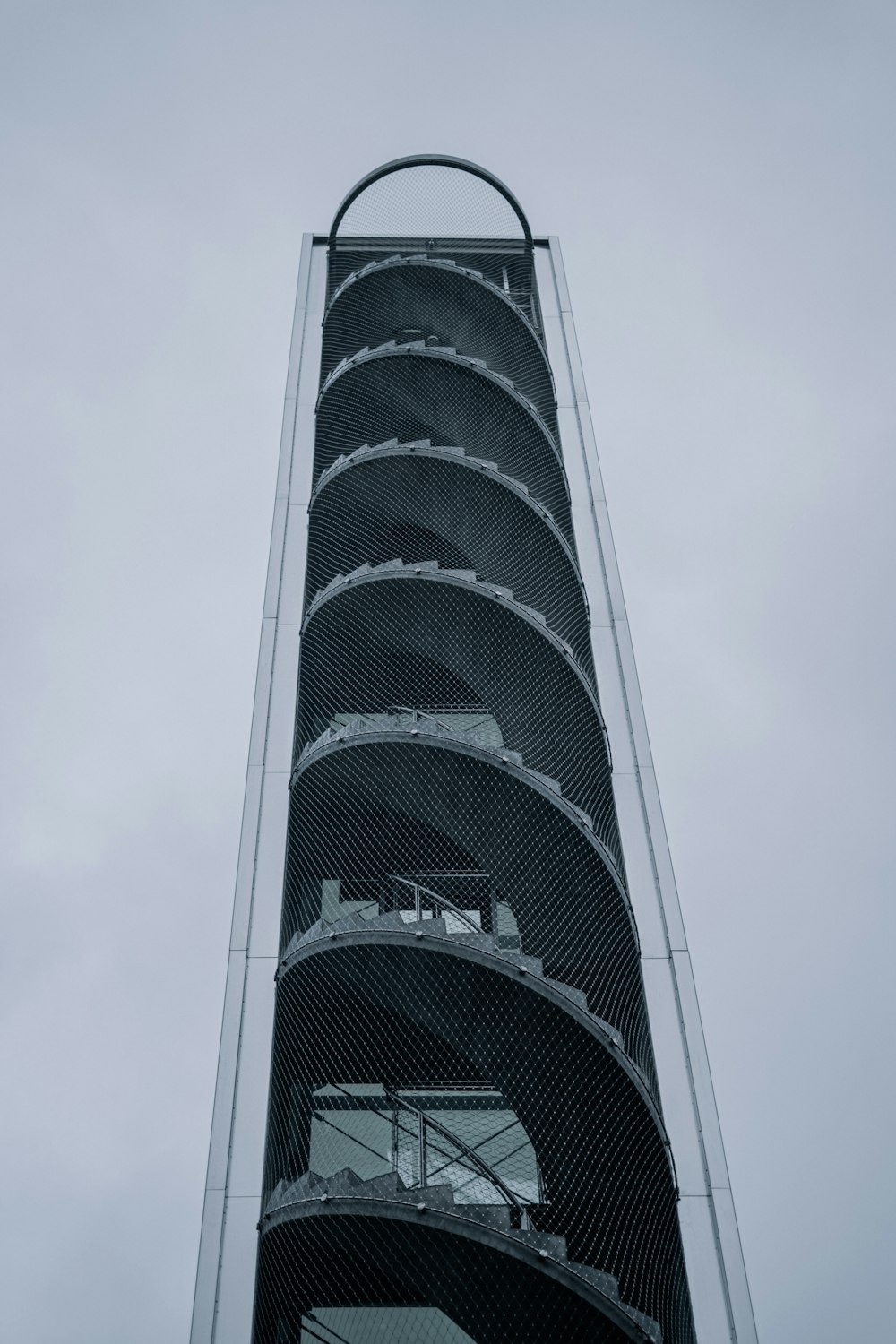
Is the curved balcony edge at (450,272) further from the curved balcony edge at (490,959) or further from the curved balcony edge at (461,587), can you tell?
the curved balcony edge at (490,959)

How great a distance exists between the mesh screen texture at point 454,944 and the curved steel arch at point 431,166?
3008 mm

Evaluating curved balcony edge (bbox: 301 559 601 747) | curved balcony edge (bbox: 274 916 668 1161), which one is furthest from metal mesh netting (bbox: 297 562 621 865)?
curved balcony edge (bbox: 274 916 668 1161)

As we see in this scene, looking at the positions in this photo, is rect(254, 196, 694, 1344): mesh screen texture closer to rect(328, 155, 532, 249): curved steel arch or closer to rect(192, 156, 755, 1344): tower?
rect(192, 156, 755, 1344): tower

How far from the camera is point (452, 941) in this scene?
955cm

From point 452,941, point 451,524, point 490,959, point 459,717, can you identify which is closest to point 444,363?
point 451,524

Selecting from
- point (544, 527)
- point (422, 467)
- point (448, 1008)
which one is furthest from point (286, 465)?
point (448, 1008)

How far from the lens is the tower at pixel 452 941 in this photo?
8.79 m

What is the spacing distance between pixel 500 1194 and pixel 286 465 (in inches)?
340

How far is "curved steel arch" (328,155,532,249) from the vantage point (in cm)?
1623

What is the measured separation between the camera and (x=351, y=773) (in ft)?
35.9

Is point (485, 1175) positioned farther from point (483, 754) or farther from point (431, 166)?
point (431, 166)

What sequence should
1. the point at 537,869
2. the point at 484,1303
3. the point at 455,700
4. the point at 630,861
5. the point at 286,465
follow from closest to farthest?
the point at 484,1303 → the point at 537,869 → the point at 630,861 → the point at 455,700 → the point at 286,465

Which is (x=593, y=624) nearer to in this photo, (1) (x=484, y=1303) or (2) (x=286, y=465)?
(2) (x=286, y=465)

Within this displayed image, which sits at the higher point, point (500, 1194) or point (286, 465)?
point (286, 465)
